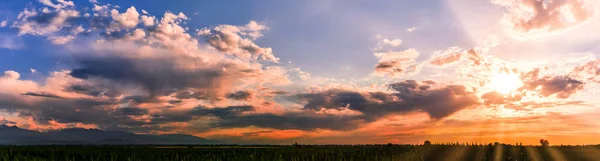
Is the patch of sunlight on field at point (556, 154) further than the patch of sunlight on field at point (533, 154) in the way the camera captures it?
Yes

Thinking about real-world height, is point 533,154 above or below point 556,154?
above

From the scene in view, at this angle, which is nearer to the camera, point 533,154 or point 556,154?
point 533,154

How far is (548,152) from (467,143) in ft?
14.3

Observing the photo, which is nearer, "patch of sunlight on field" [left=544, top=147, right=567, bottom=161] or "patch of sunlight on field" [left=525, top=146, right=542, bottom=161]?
"patch of sunlight on field" [left=525, top=146, right=542, bottom=161]

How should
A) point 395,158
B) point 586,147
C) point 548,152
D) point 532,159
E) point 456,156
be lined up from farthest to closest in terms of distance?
point 586,147 < point 548,152 < point 456,156 < point 532,159 < point 395,158

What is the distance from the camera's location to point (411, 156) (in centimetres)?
2119

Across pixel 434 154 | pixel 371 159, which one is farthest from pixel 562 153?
pixel 371 159

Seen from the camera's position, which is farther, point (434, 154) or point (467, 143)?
point (467, 143)

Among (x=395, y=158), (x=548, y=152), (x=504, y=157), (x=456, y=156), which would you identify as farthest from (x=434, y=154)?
(x=548, y=152)

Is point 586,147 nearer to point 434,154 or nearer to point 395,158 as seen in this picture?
point 434,154

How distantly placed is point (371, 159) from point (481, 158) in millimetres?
6807

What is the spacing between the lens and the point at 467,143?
2722cm

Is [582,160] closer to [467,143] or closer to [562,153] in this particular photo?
[562,153]

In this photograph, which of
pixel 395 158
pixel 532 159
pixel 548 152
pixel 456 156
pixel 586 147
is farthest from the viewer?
pixel 586 147
